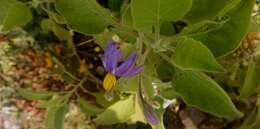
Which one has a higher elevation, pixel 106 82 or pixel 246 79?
pixel 106 82

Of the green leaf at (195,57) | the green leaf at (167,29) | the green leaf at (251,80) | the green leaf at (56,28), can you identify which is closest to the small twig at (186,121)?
the green leaf at (251,80)

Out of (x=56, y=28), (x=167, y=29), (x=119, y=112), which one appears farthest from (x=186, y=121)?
(x=167, y=29)

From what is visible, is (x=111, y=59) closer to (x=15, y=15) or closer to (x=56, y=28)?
(x=15, y=15)

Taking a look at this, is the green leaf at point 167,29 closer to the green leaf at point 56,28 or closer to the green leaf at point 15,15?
the green leaf at point 15,15

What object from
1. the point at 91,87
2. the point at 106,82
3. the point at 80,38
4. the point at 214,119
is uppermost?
the point at 106,82

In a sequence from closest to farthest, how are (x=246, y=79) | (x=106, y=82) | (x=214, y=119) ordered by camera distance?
(x=106, y=82) → (x=246, y=79) → (x=214, y=119)

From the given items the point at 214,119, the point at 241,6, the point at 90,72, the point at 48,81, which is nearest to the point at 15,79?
the point at 48,81

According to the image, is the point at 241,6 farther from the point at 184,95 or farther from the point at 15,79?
the point at 15,79
